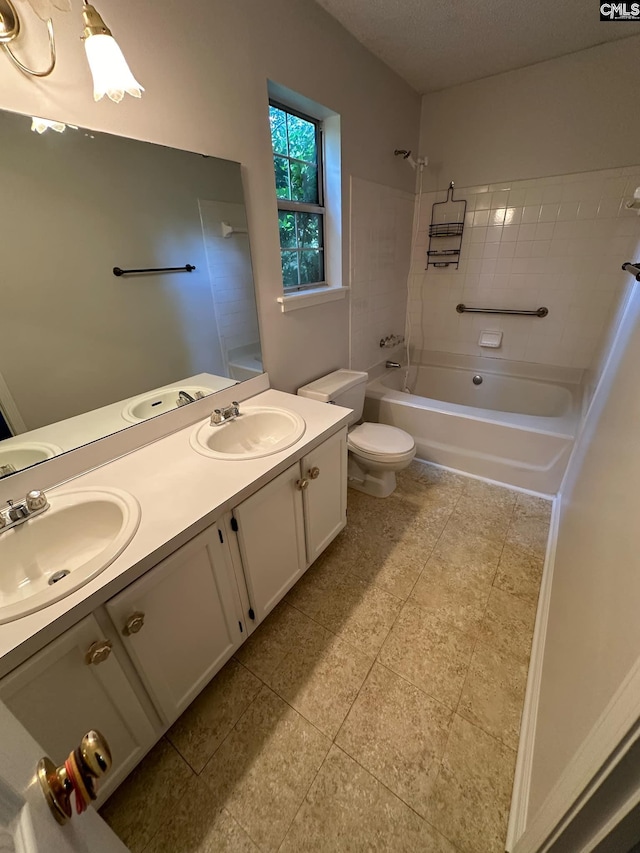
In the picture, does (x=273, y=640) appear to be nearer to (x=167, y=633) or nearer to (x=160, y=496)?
(x=167, y=633)

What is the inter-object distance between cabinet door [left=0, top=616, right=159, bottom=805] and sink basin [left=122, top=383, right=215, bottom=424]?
705 mm

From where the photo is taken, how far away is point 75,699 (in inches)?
29.7

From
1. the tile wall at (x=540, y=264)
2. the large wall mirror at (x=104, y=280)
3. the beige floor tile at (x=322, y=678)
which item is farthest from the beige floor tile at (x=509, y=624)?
the tile wall at (x=540, y=264)

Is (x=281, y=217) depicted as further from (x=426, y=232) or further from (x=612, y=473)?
(x=612, y=473)

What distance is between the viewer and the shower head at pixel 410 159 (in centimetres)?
226

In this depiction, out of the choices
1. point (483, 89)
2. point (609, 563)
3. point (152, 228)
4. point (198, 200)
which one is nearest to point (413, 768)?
point (609, 563)

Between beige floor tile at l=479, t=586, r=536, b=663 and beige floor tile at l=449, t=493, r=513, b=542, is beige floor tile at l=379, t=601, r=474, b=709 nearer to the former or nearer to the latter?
beige floor tile at l=479, t=586, r=536, b=663

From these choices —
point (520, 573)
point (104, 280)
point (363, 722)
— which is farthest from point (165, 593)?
point (520, 573)

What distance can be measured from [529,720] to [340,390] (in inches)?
60.8

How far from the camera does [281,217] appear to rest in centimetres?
179

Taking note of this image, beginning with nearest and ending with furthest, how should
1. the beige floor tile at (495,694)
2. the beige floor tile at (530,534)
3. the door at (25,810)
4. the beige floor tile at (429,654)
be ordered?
the door at (25,810), the beige floor tile at (495,694), the beige floor tile at (429,654), the beige floor tile at (530,534)

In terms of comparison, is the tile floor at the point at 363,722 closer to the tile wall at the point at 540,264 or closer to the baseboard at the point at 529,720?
the baseboard at the point at 529,720

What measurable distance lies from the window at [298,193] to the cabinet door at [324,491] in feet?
3.35

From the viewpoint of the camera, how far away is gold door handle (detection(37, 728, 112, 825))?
363mm
